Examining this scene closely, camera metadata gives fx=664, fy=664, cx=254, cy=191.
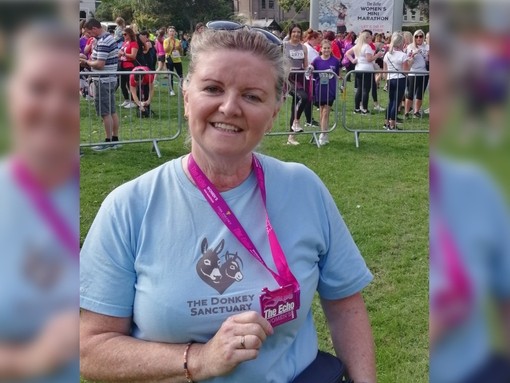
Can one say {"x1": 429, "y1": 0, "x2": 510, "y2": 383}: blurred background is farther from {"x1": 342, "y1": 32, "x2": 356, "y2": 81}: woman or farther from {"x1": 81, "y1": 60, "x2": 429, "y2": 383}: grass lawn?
{"x1": 342, "y1": 32, "x2": 356, "y2": 81}: woman

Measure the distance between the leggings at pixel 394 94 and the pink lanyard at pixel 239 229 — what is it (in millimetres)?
9317

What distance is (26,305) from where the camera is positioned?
55 centimetres

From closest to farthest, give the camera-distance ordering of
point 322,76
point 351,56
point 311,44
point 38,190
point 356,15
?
point 38,190
point 322,76
point 311,44
point 351,56
point 356,15

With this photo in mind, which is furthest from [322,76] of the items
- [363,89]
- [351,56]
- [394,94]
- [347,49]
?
[347,49]

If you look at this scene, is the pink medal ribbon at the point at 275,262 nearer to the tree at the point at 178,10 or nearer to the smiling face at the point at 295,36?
→ the smiling face at the point at 295,36

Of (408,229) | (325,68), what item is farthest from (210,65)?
(325,68)

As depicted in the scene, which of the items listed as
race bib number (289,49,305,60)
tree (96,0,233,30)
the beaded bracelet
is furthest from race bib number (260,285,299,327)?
tree (96,0,233,30)

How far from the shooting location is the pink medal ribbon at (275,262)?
5.60 feet

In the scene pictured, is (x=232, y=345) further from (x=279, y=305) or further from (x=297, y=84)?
(x=297, y=84)

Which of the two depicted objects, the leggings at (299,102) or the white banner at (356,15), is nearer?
the leggings at (299,102)

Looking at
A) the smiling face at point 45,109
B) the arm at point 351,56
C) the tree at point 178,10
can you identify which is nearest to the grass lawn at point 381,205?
the smiling face at point 45,109

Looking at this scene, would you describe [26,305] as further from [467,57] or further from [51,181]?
[467,57]

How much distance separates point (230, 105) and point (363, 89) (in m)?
10.9

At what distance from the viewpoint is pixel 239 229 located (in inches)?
68.2
